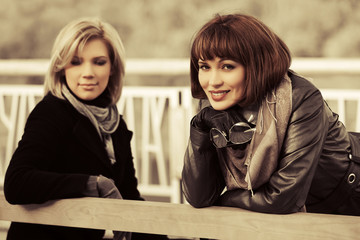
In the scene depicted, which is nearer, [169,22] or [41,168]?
[41,168]

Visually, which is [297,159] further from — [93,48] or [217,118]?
[93,48]

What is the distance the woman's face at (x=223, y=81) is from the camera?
122 centimetres

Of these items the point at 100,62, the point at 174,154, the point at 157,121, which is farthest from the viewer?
the point at 157,121

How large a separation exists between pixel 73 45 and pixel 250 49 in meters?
0.68

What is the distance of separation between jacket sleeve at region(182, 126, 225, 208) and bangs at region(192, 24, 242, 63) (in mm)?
191

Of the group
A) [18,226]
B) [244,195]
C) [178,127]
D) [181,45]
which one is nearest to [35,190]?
[18,226]

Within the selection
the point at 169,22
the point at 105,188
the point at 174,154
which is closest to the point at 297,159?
the point at 105,188

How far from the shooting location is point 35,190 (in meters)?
1.40

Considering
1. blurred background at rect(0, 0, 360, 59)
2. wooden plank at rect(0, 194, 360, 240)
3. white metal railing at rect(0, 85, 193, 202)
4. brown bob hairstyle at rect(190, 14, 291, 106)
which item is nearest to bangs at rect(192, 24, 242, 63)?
brown bob hairstyle at rect(190, 14, 291, 106)

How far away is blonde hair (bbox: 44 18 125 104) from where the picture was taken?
1638 millimetres

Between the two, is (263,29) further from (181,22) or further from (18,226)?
(181,22)

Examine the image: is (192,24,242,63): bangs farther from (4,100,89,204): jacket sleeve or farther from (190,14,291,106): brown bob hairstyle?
(4,100,89,204): jacket sleeve

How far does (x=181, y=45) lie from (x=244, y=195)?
2926mm

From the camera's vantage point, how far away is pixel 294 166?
47.0 inches
